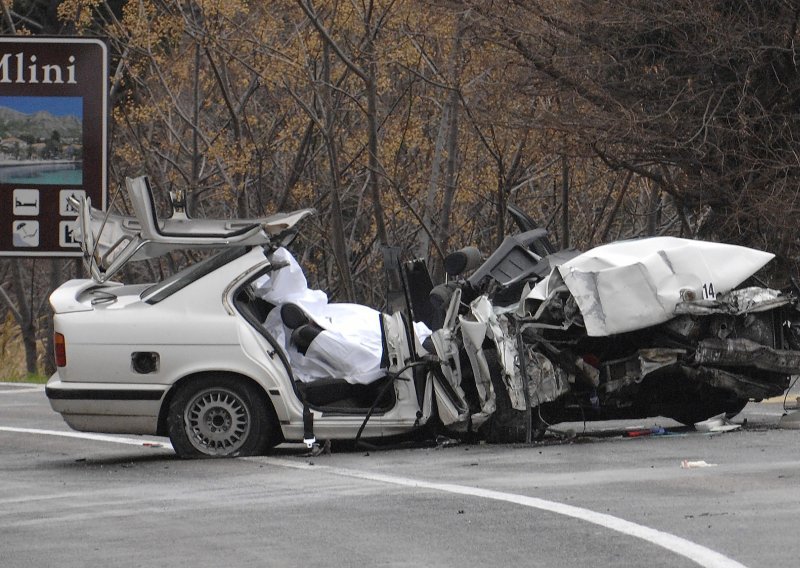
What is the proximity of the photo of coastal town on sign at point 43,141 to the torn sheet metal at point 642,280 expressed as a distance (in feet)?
31.8

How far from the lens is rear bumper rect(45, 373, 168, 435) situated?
11.5 metres

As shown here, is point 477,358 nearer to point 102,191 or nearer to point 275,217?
point 275,217

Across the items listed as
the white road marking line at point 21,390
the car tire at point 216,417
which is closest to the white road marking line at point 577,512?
the car tire at point 216,417

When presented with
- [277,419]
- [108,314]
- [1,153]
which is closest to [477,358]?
[277,419]

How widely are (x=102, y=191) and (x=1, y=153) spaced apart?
5.69 feet

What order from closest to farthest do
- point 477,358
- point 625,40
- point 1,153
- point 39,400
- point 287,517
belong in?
point 287,517
point 477,358
point 39,400
point 1,153
point 625,40

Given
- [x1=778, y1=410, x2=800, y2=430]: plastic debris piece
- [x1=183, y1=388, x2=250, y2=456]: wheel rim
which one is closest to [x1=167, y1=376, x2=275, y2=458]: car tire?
[x1=183, y1=388, x2=250, y2=456]: wheel rim

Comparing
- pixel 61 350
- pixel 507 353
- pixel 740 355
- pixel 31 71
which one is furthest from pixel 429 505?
pixel 31 71

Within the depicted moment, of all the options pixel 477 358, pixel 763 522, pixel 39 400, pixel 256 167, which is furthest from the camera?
pixel 256 167

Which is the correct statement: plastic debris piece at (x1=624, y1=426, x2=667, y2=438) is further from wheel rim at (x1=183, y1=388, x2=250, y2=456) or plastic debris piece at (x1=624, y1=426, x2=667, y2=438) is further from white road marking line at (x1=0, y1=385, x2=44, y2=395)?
white road marking line at (x1=0, y1=385, x2=44, y2=395)

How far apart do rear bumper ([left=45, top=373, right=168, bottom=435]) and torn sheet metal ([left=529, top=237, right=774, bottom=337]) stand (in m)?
2.90

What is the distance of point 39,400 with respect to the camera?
1898 centimetres

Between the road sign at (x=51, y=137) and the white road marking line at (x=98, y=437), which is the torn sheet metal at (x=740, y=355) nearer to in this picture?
the white road marking line at (x=98, y=437)

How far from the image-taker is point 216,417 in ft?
38.1
